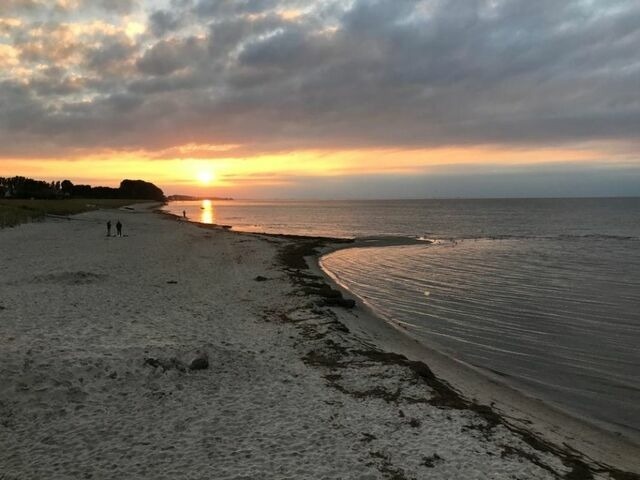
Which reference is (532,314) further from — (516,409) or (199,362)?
(199,362)

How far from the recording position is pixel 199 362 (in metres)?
11.1

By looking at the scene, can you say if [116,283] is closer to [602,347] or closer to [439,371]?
[439,371]

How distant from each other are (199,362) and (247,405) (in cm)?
213

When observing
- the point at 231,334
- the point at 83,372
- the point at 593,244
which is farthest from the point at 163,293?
the point at 593,244

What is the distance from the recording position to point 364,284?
27.3 m

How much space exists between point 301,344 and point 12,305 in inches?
389

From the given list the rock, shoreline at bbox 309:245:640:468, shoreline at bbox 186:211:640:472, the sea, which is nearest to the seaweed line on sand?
shoreline at bbox 186:211:640:472

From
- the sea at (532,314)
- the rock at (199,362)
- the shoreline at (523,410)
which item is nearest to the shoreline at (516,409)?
the shoreline at (523,410)

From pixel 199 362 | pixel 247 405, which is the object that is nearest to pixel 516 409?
pixel 247 405

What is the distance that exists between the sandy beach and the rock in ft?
0.23

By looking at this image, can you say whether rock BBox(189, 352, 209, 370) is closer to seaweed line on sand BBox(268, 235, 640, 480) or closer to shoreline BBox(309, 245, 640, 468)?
seaweed line on sand BBox(268, 235, 640, 480)

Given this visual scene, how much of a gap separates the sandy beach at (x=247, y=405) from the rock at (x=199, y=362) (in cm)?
7

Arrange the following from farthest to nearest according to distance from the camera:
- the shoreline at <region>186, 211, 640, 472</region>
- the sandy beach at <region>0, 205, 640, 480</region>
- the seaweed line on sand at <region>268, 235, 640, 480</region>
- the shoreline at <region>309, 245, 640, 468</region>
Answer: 1. the shoreline at <region>309, 245, 640, 468</region>
2. the shoreline at <region>186, 211, 640, 472</region>
3. the seaweed line on sand at <region>268, 235, 640, 480</region>
4. the sandy beach at <region>0, 205, 640, 480</region>

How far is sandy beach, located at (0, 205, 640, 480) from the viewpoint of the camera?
7449mm
